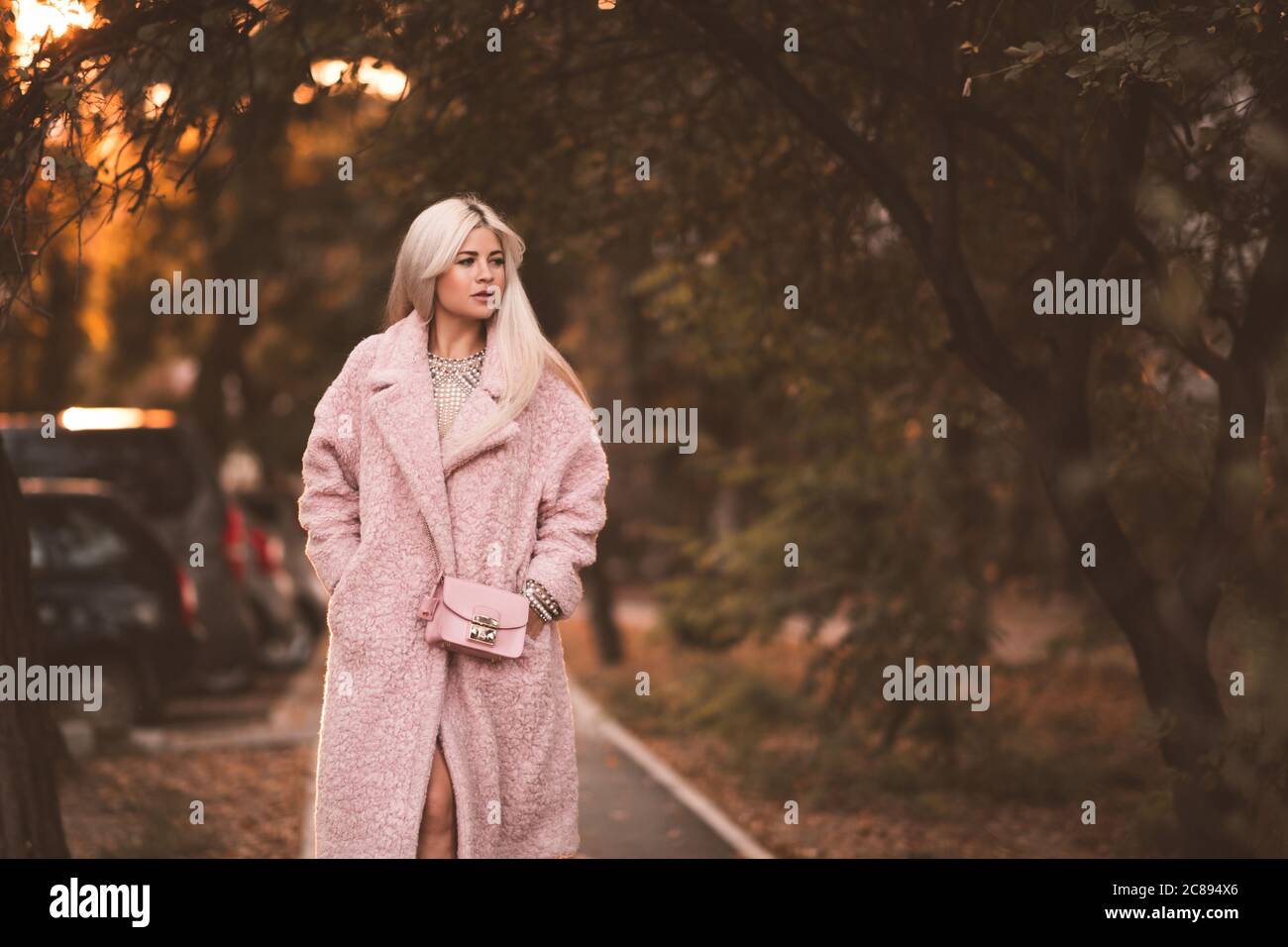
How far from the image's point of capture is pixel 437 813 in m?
4.11

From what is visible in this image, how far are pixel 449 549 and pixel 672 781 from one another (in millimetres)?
5980

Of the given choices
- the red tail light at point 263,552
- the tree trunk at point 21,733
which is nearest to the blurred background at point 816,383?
the tree trunk at point 21,733

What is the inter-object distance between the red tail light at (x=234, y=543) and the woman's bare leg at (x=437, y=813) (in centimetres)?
850

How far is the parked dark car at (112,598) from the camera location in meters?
10.2

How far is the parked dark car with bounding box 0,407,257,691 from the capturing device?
12.1 metres

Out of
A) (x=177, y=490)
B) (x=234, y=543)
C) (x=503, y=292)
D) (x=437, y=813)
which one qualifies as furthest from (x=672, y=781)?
(x=503, y=292)

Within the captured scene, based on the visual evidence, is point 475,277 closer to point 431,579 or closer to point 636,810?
point 431,579

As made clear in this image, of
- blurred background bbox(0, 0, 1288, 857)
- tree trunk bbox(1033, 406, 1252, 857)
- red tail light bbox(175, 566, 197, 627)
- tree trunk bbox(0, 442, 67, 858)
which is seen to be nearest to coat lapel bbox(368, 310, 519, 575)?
blurred background bbox(0, 0, 1288, 857)

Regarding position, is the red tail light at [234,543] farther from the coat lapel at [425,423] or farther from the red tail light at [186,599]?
the coat lapel at [425,423]

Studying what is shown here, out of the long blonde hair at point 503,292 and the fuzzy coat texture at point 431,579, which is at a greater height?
the long blonde hair at point 503,292

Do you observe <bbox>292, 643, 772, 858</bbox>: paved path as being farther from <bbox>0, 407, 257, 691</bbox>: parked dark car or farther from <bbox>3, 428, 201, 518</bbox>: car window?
<bbox>3, 428, 201, 518</bbox>: car window

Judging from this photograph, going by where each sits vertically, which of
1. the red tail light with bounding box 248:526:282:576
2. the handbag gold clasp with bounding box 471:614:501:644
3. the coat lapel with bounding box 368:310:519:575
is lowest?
the handbag gold clasp with bounding box 471:614:501:644
